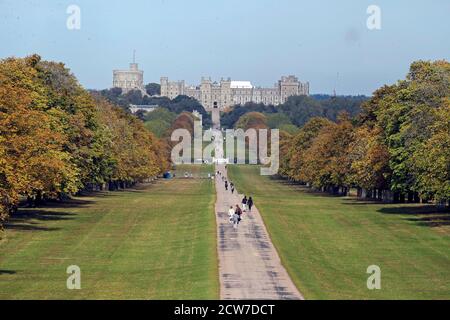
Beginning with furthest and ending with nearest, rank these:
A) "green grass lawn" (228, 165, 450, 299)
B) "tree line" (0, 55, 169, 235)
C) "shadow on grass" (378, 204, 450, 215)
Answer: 1. "shadow on grass" (378, 204, 450, 215)
2. "tree line" (0, 55, 169, 235)
3. "green grass lawn" (228, 165, 450, 299)

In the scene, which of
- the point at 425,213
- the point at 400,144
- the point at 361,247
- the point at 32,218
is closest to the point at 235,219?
the point at 361,247

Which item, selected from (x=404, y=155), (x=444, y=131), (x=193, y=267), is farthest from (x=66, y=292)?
(x=404, y=155)

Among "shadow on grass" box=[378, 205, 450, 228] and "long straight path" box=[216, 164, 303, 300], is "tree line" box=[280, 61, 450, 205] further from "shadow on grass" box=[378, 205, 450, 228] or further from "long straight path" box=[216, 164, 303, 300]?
"long straight path" box=[216, 164, 303, 300]

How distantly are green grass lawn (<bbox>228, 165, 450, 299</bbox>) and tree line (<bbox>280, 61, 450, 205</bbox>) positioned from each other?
2694mm

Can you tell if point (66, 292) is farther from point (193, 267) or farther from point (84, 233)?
point (84, 233)

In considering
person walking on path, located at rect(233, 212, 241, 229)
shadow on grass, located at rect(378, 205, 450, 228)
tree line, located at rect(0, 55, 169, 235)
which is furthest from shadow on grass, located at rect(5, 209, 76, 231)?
shadow on grass, located at rect(378, 205, 450, 228)

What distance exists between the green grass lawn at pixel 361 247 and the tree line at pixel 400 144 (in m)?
2.69

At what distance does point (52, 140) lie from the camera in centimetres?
8106

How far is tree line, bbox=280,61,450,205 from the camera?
80500 millimetres

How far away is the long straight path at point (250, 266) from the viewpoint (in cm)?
4222

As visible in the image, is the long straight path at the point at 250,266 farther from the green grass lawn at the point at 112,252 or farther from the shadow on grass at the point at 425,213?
the shadow on grass at the point at 425,213

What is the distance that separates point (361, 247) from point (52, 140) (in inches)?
996

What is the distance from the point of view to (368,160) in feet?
333
